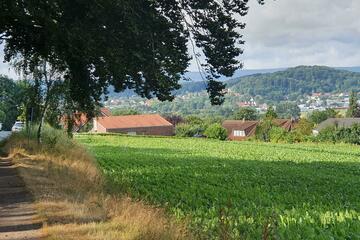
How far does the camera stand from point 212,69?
47.9 ft

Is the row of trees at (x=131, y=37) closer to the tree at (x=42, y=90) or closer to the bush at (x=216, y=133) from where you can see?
the tree at (x=42, y=90)

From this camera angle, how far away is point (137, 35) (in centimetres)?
1247

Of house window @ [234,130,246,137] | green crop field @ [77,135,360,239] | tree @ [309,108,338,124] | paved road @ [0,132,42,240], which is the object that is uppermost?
paved road @ [0,132,42,240]

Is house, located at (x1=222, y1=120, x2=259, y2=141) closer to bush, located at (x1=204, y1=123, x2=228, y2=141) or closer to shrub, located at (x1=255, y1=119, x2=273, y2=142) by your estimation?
bush, located at (x1=204, y1=123, x2=228, y2=141)

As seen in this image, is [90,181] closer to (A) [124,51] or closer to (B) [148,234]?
(A) [124,51]

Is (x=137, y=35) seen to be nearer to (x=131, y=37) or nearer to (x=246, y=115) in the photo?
(x=131, y=37)

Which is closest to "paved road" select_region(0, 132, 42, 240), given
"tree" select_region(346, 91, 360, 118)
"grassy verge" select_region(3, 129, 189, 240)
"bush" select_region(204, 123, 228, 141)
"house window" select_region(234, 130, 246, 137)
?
"grassy verge" select_region(3, 129, 189, 240)

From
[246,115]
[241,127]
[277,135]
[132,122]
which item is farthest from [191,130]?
[246,115]

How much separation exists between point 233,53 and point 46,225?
806 centimetres

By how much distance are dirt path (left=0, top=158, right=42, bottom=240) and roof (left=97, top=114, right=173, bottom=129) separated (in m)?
115

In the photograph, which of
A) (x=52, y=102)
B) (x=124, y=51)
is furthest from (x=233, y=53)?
(x=52, y=102)

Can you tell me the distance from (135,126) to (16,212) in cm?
12153

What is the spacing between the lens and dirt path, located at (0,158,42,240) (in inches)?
325

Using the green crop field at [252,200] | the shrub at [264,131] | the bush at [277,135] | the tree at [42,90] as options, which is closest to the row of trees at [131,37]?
the green crop field at [252,200]
